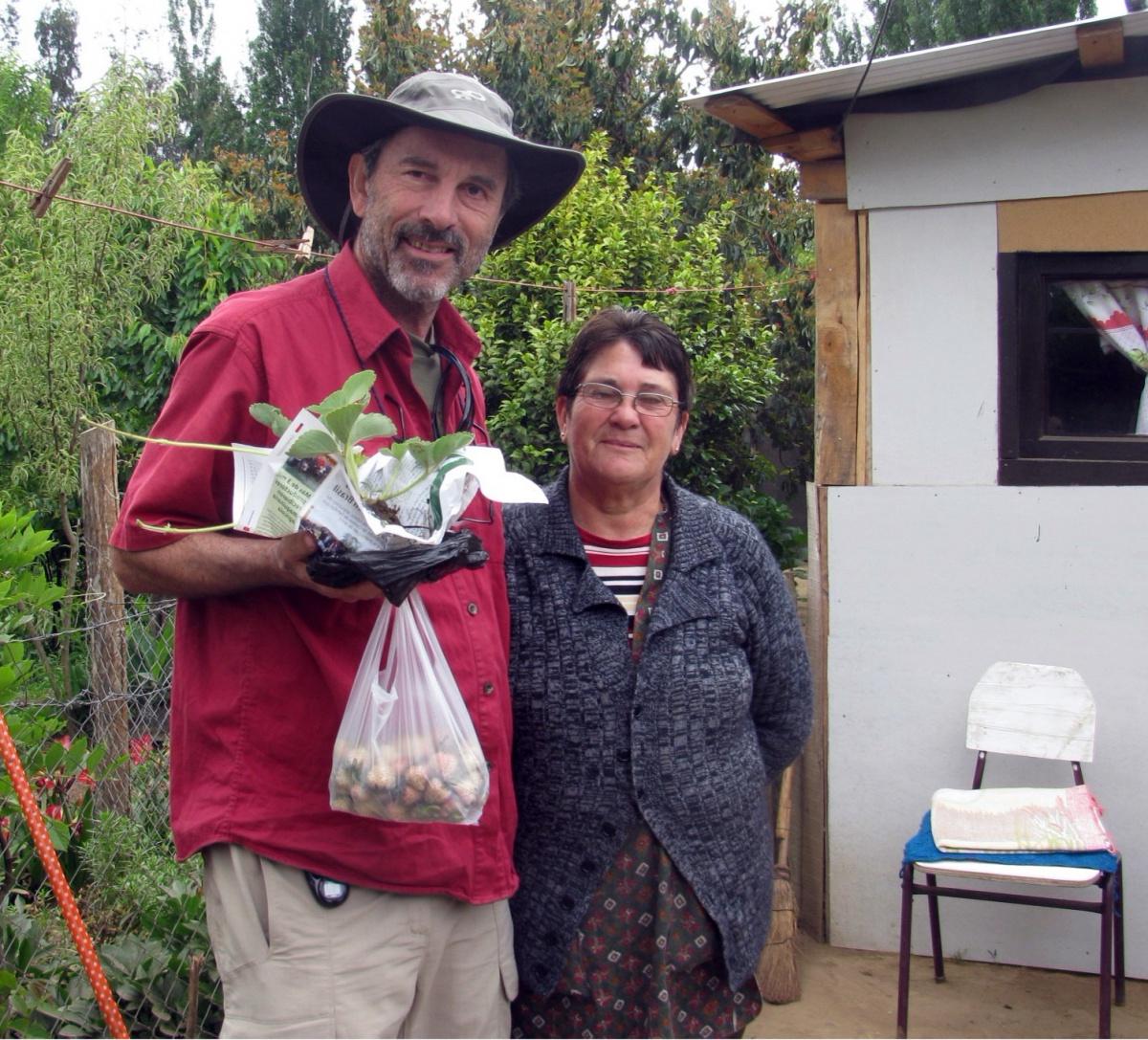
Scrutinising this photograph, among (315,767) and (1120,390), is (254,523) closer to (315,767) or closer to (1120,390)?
(315,767)

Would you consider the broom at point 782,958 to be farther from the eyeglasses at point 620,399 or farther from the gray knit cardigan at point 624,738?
the eyeglasses at point 620,399

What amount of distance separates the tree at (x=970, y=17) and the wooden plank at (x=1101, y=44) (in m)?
→ 7.21

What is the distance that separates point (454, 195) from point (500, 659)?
32.0 inches

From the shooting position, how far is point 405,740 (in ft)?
5.88

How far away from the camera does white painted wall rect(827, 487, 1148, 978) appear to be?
14.2ft

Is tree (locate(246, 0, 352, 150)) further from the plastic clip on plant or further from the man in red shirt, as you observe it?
the plastic clip on plant

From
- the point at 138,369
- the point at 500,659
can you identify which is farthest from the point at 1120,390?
the point at 138,369

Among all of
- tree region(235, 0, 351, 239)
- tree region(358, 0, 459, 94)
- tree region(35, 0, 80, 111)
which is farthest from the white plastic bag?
tree region(35, 0, 80, 111)

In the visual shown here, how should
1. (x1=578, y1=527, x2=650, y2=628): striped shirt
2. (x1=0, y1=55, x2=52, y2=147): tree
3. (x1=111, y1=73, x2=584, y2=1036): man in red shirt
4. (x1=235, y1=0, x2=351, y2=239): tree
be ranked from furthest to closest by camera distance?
(x1=235, y1=0, x2=351, y2=239): tree
(x1=0, y1=55, x2=52, y2=147): tree
(x1=578, y1=527, x2=650, y2=628): striped shirt
(x1=111, y1=73, x2=584, y2=1036): man in red shirt

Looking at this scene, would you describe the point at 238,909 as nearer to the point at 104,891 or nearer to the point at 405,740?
the point at 405,740

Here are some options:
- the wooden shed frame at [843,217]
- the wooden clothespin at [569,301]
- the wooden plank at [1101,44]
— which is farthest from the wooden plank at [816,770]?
the wooden plank at [1101,44]

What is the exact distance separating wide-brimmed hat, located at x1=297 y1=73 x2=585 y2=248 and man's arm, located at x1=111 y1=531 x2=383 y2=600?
0.76 meters

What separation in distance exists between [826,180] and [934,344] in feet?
2.40

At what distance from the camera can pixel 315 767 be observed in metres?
1.88
